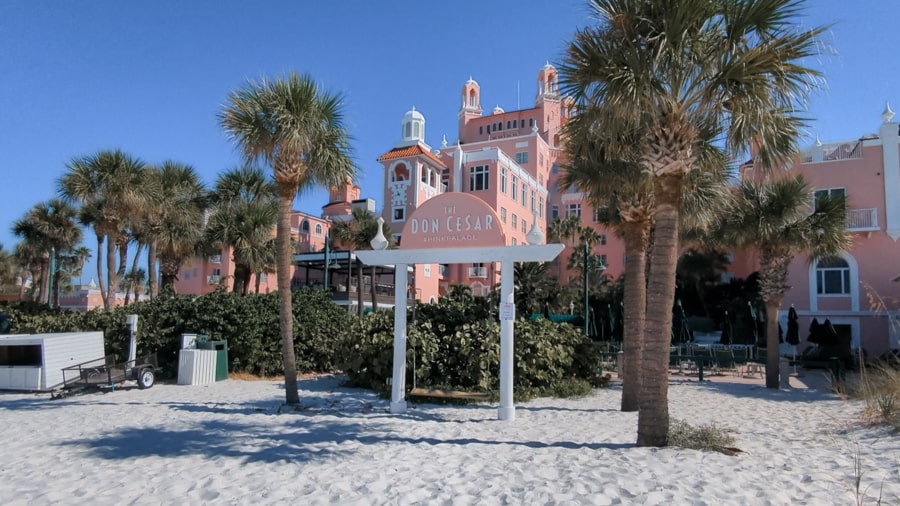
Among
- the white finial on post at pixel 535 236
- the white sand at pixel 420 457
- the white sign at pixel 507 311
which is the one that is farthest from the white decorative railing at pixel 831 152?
the white sign at pixel 507 311

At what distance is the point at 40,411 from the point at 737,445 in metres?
12.5

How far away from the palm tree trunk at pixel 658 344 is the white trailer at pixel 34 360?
46.4 feet

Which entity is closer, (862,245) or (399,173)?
(862,245)

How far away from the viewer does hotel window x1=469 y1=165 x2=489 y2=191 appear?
4709cm

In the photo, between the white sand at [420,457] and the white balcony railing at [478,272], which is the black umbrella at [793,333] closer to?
the white sand at [420,457]

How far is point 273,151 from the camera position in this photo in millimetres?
11492

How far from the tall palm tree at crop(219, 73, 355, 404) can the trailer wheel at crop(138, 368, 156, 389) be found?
5477 mm

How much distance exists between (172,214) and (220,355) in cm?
867

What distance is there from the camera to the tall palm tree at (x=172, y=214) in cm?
2157

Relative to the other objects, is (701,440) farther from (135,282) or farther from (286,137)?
(135,282)

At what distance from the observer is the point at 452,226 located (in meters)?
10.5

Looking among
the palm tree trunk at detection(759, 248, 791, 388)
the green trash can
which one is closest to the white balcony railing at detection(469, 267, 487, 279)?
the palm tree trunk at detection(759, 248, 791, 388)

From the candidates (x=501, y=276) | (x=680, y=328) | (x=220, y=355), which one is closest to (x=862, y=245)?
(x=680, y=328)

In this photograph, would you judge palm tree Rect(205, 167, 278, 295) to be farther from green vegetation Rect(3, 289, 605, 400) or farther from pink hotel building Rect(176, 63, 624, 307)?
pink hotel building Rect(176, 63, 624, 307)
